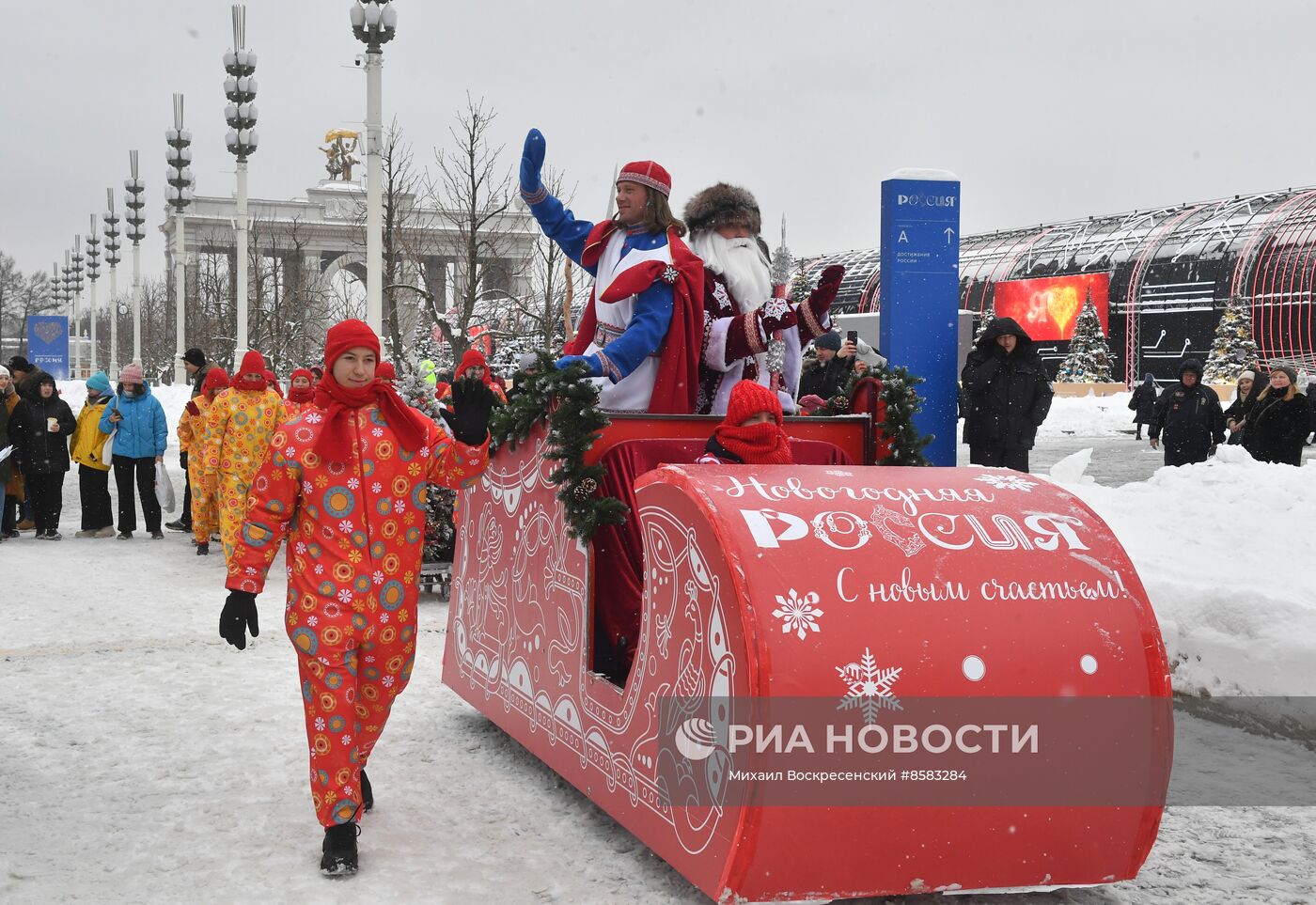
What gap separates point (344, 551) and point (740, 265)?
7.84ft

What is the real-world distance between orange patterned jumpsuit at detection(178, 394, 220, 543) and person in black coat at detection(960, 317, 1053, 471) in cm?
682

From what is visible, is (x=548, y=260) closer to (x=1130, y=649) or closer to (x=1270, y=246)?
(x=1130, y=649)

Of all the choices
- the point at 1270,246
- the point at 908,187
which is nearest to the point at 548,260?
the point at 908,187

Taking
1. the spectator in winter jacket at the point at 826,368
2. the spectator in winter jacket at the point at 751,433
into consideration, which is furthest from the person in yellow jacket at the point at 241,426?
the spectator in winter jacket at the point at 751,433

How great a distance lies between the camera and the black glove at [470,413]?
4.54 m

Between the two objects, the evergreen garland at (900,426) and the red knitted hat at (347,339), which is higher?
the red knitted hat at (347,339)

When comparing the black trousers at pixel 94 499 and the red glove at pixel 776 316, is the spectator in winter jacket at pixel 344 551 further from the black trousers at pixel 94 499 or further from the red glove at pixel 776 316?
the black trousers at pixel 94 499

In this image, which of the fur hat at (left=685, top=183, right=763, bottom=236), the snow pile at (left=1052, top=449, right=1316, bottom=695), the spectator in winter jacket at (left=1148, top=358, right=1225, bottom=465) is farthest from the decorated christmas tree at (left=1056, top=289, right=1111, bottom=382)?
the fur hat at (left=685, top=183, right=763, bottom=236)

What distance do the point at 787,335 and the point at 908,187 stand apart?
2828mm

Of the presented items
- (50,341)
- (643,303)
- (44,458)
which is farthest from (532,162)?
(50,341)

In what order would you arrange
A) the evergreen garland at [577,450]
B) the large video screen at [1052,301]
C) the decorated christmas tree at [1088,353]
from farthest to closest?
the large video screen at [1052,301] < the decorated christmas tree at [1088,353] < the evergreen garland at [577,450]

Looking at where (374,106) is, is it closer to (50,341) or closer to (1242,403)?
(1242,403)

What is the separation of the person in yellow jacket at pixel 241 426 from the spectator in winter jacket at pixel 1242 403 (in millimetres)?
8991

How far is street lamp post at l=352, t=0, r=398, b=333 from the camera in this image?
15453 mm
